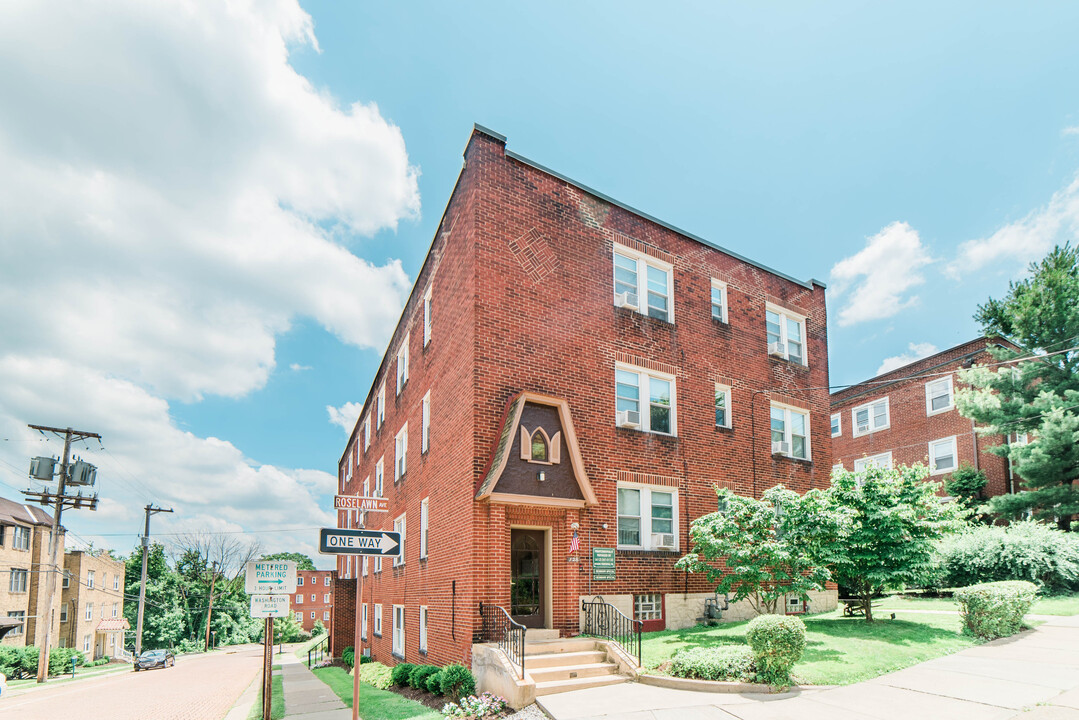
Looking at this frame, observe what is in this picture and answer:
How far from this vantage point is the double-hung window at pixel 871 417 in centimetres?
3247

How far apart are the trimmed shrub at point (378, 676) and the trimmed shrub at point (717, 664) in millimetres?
9084

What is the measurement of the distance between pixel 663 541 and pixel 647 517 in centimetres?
70

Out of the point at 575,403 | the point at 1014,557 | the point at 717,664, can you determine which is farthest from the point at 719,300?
the point at 717,664

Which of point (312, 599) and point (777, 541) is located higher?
point (777, 541)

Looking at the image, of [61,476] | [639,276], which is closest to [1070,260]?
[639,276]

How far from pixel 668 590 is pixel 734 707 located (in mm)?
6520

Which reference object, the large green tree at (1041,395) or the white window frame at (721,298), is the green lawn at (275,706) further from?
the large green tree at (1041,395)

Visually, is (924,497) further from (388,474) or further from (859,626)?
(388,474)

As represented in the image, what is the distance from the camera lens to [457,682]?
12.6 metres

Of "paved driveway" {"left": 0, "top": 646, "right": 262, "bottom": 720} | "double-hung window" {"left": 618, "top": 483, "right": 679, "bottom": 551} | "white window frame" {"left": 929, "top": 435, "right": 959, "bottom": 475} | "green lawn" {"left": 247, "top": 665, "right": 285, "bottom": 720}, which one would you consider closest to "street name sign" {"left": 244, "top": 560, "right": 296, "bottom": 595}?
"green lawn" {"left": 247, "top": 665, "right": 285, "bottom": 720}

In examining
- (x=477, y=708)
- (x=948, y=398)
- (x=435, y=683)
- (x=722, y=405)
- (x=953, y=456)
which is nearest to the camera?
(x=477, y=708)

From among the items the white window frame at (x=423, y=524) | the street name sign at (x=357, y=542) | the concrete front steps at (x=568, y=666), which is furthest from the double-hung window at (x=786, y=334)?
the street name sign at (x=357, y=542)

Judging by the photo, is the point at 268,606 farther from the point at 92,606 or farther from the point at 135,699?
the point at 92,606

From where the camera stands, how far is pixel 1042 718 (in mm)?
8109
